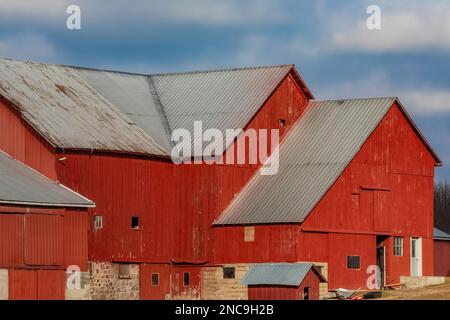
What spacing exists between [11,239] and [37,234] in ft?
4.96

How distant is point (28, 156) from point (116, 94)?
9897 millimetres

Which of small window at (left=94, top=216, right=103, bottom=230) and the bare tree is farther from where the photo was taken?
the bare tree

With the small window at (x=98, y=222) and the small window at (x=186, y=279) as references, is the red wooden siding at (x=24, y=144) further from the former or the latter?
the small window at (x=186, y=279)

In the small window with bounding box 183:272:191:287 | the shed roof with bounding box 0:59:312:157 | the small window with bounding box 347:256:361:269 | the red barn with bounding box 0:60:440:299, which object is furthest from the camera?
the small window with bounding box 183:272:191:287

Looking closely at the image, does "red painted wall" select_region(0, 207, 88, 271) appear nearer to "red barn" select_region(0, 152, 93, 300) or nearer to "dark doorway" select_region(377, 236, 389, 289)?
"red barn" select_region(0, 152, 93, 300)

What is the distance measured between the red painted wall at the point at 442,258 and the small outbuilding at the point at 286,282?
30042 mm

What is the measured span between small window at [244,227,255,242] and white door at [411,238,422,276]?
973 centimetres

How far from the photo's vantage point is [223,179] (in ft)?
268

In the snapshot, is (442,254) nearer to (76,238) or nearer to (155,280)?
(155,280)

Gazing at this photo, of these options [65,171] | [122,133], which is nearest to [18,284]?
[65,171]

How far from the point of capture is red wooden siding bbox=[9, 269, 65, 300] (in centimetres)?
7162

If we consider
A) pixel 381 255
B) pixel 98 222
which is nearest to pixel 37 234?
pixel 98 222

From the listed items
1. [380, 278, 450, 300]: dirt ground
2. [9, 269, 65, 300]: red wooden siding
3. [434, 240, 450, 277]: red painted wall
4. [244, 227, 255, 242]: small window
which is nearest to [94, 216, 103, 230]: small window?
[9, 269, 65, 300]: red wooden siding

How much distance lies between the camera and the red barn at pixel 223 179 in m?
77.6
